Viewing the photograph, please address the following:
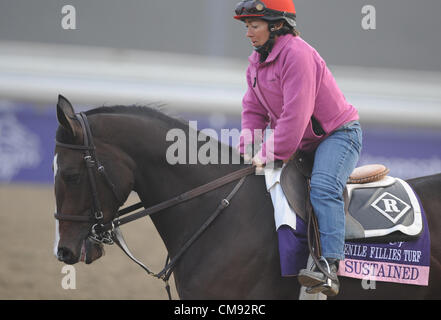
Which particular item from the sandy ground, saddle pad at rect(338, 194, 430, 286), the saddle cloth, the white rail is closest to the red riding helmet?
the saddle cloth

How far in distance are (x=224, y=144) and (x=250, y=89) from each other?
1.39 feet

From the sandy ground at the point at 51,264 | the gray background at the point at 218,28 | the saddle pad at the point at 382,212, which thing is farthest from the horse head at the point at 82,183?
the gray background at the point at 218,28

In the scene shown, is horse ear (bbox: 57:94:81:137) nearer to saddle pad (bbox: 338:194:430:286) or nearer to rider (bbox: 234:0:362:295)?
rider (bbox: 234:0:362:295)

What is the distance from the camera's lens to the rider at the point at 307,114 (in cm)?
257

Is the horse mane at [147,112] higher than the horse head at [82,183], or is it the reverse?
the horse mane at [147,112]

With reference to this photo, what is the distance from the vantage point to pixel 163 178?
276 cm

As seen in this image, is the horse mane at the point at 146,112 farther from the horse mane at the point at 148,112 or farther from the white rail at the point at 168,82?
the white rail at the point at 168,82

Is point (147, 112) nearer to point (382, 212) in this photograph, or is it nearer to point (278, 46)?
point (278, 46)

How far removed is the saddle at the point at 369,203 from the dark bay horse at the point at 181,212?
0.52 feet

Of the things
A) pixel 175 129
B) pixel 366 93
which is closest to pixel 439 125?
pixel 366 93

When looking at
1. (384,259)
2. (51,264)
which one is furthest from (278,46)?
(51,264)

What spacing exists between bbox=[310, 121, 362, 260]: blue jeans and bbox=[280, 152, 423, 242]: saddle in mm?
90

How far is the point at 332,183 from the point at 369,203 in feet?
1.13
